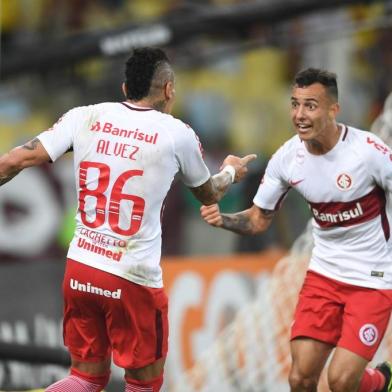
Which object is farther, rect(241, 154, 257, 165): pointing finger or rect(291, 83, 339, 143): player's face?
rect(291, 83, 339, 143): player's face

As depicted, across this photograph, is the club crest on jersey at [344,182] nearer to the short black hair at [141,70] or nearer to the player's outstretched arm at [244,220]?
the player's outstretched arm at [244,220]

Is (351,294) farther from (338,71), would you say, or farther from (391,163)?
(338,71)

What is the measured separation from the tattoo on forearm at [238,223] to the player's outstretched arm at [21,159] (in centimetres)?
144

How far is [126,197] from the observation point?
5.60 m

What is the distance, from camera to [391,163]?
21.0 feet

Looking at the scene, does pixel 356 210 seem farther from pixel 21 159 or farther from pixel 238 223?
pixel 21 159

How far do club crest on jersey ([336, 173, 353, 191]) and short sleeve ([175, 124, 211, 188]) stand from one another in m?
0.98

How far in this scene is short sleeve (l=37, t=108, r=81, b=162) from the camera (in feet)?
18.3

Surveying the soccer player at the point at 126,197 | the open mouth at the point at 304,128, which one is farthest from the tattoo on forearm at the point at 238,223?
the soccer player at the point at 126,197

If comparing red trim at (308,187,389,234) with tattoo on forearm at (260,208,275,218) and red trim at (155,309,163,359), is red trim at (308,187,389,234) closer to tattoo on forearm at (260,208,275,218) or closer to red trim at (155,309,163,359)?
tattoo on forearm at (260,208,275,218)

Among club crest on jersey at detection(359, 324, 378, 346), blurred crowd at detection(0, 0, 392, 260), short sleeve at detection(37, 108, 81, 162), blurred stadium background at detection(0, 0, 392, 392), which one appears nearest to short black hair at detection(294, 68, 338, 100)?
club crest on jersey at detection(359, 324, 378, 346)

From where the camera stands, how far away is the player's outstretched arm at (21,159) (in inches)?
219

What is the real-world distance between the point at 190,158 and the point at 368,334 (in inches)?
62.8

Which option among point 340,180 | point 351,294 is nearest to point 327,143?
point 340,180
